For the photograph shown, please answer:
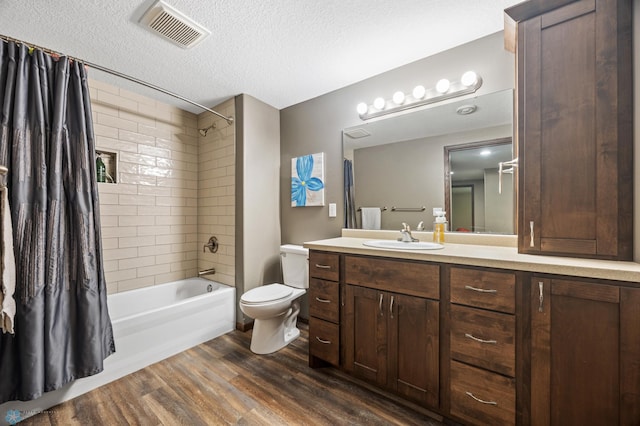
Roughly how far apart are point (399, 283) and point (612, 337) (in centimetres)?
83

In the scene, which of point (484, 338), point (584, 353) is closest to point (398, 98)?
point (484, 338)

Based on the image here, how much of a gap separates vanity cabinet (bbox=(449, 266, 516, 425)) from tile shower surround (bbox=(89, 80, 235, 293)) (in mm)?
2047

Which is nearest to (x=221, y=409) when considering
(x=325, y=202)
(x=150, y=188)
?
(x=325, y=202)

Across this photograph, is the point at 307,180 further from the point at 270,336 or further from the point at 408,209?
the point at 270,336

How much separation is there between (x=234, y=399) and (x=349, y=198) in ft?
5.56

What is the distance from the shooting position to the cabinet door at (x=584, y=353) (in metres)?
0.96

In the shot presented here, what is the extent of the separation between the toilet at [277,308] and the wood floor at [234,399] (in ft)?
0.52

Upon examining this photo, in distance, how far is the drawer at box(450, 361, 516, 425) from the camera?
116cm

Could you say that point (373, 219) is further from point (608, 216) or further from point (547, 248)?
point (608, 216)

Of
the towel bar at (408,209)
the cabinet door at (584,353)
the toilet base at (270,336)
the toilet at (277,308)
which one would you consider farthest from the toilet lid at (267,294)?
the cabinet door at (584,353)

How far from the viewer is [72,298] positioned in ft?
5.08

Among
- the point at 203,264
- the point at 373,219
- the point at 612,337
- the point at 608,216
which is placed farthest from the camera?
the point at 203,264

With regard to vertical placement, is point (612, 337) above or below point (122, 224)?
below

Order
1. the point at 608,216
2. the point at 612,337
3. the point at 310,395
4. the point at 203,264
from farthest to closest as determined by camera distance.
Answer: the point at 203,264, the point at 310,395, the point at 608,216, the point at 612,337
